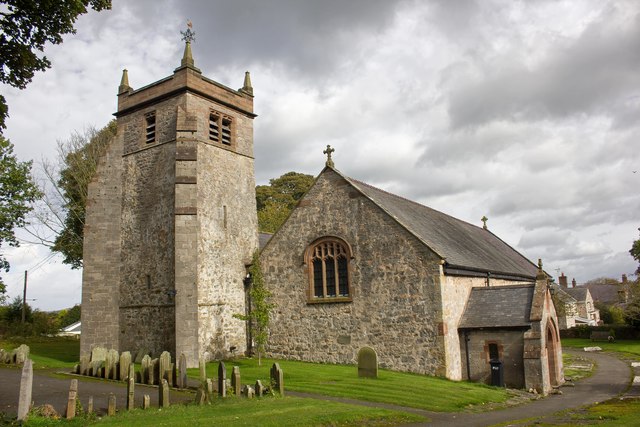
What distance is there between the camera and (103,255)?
26.6 metres

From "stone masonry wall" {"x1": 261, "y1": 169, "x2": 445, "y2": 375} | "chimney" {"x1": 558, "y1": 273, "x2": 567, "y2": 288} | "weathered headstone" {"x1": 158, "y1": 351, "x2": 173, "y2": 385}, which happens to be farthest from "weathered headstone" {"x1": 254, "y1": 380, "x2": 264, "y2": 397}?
"chimney" {"x1": 558, "y1": 273, "x2": 567, "y2": 288}

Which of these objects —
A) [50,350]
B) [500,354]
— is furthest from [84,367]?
[500,354]

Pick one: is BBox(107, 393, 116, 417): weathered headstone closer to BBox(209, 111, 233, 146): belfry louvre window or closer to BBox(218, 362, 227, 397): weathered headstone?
BBox(218, 362, 227, 397): weathered headstone

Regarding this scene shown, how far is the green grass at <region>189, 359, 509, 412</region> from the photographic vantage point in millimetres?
16595

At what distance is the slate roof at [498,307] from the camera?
22.5 meters

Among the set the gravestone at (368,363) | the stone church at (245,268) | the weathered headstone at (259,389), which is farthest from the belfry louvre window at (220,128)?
the weathered headstone at (259,389)

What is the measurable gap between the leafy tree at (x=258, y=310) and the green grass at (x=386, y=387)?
209 centimetres

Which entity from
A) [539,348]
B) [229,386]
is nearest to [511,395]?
[539,348]

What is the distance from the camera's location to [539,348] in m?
21.1

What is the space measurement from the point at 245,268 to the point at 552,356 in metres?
15.4

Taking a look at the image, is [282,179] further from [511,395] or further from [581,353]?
[511,395]

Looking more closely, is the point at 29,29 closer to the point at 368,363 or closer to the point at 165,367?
the point at 165,367

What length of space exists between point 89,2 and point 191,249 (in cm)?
1267

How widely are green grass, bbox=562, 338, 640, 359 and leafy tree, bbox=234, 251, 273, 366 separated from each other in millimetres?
27800
